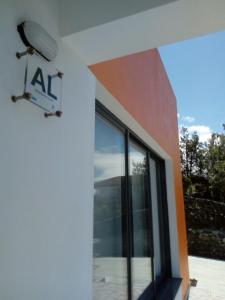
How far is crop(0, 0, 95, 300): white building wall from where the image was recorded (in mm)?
745

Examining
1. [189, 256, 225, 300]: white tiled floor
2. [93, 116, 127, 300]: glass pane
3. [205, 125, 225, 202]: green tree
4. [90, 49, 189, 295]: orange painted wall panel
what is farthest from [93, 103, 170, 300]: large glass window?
[205, 125, 225, 202]: green tree

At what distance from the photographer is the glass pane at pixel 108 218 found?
66.7 inches

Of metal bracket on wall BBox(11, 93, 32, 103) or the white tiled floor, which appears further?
the white tiled floor

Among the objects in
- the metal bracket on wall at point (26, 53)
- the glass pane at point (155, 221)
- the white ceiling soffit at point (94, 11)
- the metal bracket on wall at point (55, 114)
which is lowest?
the glass pane at point (155, 221)

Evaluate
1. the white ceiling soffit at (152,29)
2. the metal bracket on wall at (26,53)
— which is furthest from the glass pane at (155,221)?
the metal bracket on wall at (26,53)

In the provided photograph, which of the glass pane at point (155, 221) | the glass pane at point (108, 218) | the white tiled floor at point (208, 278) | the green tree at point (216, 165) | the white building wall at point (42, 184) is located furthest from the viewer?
the green tree at point (216, 165)

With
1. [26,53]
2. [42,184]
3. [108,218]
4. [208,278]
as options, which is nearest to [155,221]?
[108,218]

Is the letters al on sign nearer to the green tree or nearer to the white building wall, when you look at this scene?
the white building wall

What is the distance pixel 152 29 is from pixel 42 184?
0.78 metres

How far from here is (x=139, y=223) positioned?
2.65m

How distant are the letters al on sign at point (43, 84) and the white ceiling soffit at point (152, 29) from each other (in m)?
0.24

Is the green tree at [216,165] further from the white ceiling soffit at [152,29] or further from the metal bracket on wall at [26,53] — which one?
the metal bracket on wall at [26,53]

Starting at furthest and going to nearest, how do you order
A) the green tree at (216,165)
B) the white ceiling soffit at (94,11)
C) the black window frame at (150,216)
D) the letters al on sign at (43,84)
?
the green tree at (216,165), the black window frame at (150,216), the white ceiling soffit at (94,11), the letters al on sign at (43,84)

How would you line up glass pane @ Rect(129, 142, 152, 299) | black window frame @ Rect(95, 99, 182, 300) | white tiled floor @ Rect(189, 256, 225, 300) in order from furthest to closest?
white tiled floor @ Rect(189, 256, 225, 300), glass pane @ Rect(129, 142, 152, 299), black window frame @ Rect(95, 99, 182, 300)
